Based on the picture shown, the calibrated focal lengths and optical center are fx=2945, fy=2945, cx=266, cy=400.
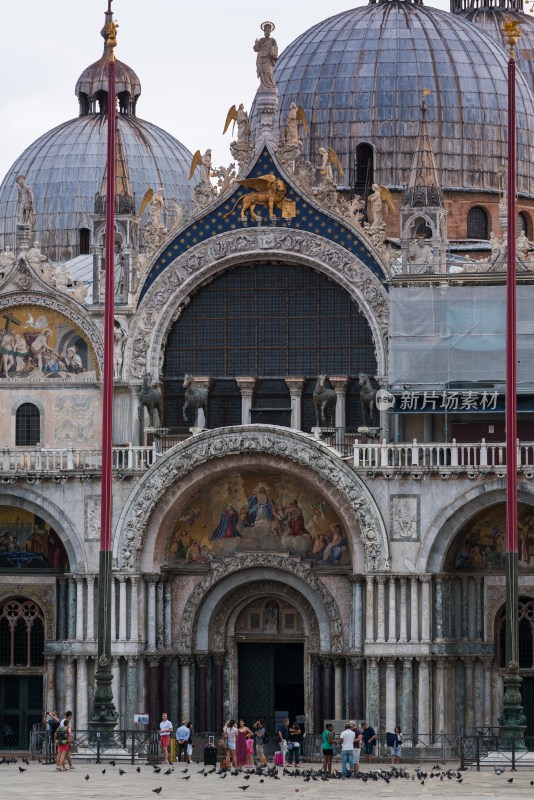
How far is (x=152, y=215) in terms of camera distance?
79.7 m

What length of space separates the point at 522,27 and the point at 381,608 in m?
35.4

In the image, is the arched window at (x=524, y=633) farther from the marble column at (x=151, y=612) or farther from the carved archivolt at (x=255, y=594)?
the marble column at (x=151, y=612)

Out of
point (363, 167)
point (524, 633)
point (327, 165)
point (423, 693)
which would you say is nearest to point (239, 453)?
point (423, 693)

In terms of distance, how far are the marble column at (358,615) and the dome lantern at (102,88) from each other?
31.8m

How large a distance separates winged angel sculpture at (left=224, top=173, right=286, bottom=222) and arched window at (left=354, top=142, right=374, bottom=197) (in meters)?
9.45

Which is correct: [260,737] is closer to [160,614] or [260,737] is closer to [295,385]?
[160,614]

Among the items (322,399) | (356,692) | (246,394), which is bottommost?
(356,692)

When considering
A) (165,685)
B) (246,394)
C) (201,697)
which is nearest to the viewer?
(165,685)

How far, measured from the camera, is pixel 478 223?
3504 inches

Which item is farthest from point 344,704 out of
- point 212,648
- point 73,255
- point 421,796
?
point 73,255

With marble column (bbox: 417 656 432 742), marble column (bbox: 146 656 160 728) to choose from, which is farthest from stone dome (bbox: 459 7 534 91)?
marble column (bbox: 146 656 160 728)

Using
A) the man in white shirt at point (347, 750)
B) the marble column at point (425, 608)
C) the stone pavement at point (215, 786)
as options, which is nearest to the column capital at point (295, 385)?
the marble column at point (425, 608)

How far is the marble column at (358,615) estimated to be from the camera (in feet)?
251

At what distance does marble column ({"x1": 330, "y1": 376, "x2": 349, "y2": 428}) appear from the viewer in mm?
79188
